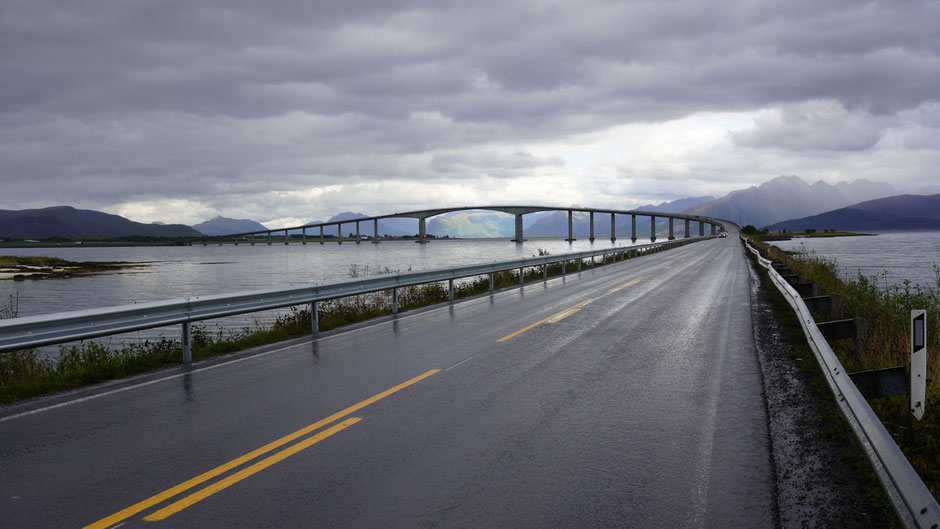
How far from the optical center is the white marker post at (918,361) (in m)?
5.20

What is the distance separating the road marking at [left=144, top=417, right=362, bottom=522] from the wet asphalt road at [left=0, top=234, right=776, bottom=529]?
2 centimetres

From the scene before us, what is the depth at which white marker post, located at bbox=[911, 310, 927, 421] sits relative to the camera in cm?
520

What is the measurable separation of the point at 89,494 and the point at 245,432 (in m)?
1.52

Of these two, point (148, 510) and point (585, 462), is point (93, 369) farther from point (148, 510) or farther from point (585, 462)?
point (585, 462)

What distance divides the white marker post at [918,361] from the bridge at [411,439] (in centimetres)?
122

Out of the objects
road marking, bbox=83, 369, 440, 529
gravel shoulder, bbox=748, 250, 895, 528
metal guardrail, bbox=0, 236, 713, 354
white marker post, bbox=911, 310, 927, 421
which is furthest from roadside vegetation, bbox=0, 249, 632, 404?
white marker post, bbox=911, 310, 927, 421

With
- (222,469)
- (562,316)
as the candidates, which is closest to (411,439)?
(222,469)

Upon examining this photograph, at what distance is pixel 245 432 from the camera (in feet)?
19.1

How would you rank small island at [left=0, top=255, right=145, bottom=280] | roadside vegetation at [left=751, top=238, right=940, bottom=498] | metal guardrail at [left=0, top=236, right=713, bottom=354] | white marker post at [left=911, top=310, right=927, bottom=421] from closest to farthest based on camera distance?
roadside vegetation at [left=751, top=238, right=940, bottom=498] → white marker post at [left=911, top=310, right=927, bottom=421] → metal guardrail at [left=0, top=236, right=713, bottom=354] → small island at [left=0, top=255, right=145, bottom=280]

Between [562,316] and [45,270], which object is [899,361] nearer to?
[562,316]

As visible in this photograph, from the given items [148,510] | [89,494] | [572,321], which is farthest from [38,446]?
[572,321]

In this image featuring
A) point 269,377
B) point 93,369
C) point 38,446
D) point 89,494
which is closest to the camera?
point 89,494

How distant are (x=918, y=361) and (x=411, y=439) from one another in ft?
14.4

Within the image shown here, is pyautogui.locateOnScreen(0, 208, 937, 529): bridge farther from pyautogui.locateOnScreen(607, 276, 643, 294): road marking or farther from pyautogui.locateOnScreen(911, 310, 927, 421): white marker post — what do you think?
pyautogui.locateOnScreen(607, 276, 643, 294): road marking
